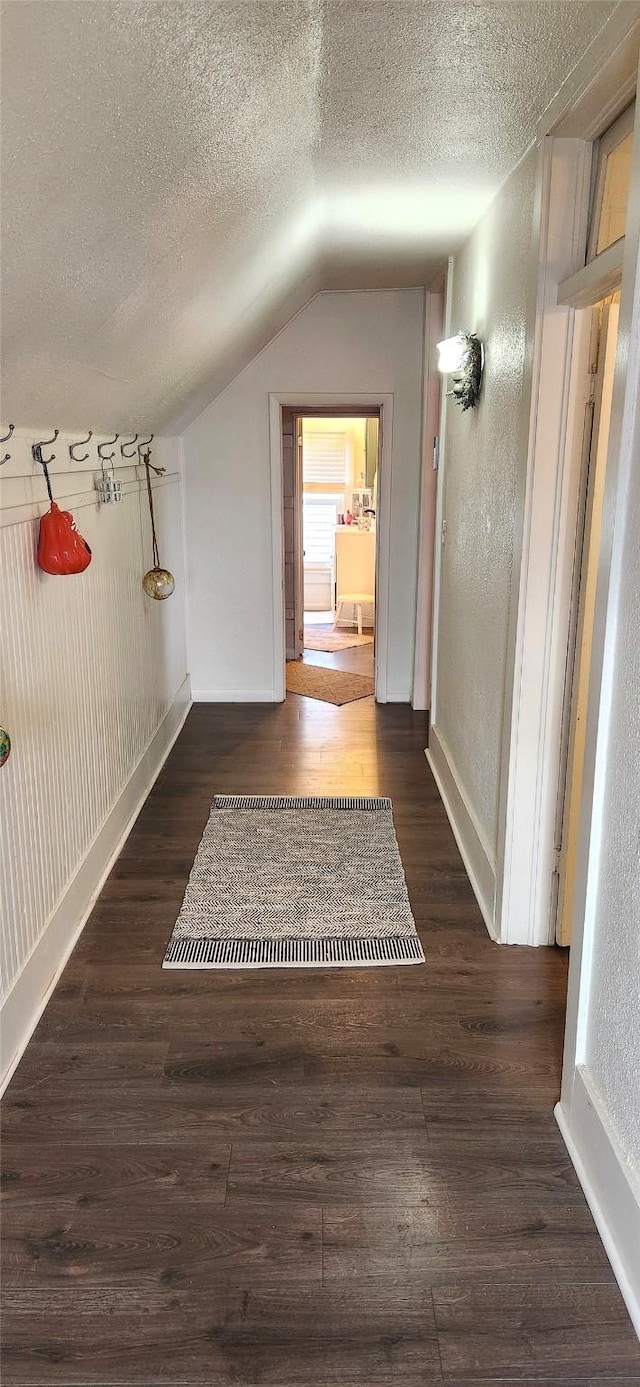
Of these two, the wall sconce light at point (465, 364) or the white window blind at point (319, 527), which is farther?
the white window blind at point (319, 527)

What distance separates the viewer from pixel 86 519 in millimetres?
3014

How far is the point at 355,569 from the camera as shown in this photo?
25.7ft

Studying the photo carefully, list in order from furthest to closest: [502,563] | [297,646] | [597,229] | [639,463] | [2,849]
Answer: [297,646], [502,563], [597,229], [2,849], [639,463]

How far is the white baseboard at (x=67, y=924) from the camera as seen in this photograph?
2279 mm

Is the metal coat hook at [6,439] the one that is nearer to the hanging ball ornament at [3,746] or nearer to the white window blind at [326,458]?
Result: the hanging ball ornament at [3,746]

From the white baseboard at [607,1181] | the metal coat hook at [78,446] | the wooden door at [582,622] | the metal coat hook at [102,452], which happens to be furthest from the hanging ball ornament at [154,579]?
the white baseboard at [607,1181]

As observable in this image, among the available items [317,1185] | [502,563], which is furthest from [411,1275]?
[502,563]

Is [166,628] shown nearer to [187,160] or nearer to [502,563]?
[502,563]

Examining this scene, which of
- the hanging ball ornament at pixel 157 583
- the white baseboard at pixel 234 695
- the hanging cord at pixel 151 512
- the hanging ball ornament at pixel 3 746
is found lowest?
the white baseboard at pixel 234 695

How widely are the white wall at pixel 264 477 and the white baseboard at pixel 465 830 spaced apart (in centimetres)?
131

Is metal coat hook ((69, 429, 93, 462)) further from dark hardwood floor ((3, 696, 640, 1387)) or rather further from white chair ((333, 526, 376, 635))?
white chair ((333, 526, 376, 635))

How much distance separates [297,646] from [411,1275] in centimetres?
520

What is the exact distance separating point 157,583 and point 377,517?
5.88 feet

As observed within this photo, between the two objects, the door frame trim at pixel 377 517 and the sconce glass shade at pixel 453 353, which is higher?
the sconce glass shade at pixel 453 353
